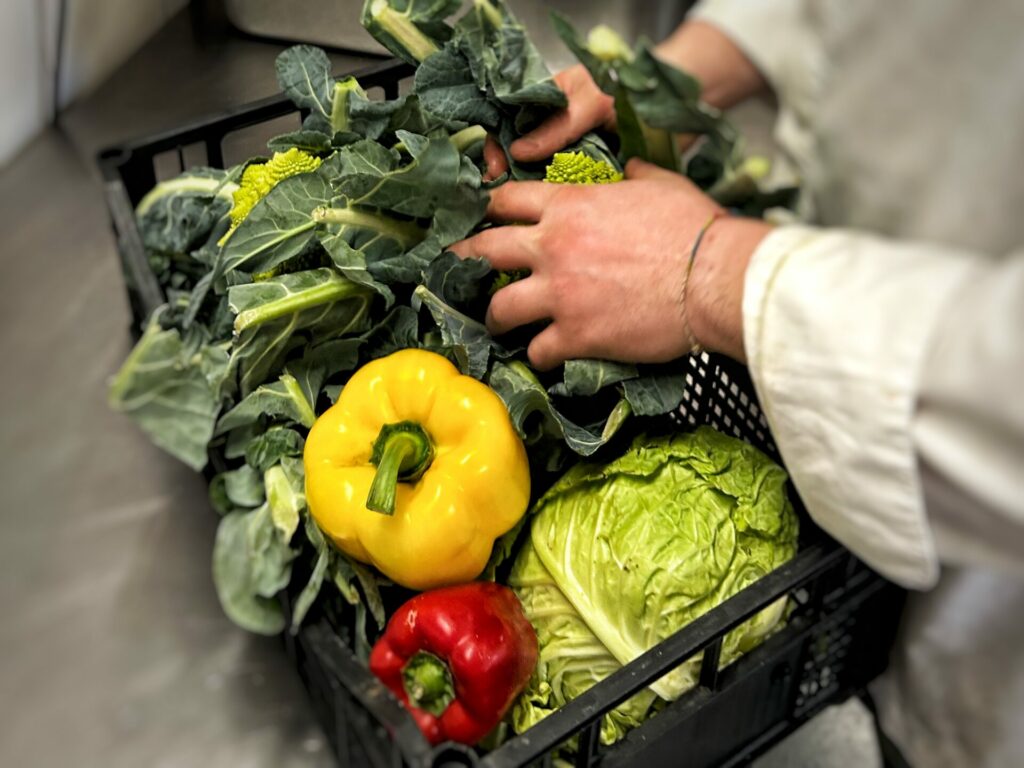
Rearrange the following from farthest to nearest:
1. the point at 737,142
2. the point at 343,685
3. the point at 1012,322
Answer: the point at 737,142 < the point at 343,685 < the point at 1012,322

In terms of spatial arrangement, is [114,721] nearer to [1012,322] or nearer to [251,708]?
[251,708]

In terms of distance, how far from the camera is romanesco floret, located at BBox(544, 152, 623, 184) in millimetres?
658

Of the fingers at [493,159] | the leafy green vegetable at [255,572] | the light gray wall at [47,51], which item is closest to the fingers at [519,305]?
the fingers at [493,159]

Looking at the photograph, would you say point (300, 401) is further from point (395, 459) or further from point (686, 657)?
point (686, 657)

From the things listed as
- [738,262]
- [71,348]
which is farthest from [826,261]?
[71,348]

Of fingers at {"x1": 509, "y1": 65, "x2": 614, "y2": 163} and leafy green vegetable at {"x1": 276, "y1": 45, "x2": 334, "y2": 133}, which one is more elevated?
leafy green vegetable at {"x1": 276, "y1": 45, "x2": 334, "y2": 133}

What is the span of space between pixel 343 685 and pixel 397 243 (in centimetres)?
30

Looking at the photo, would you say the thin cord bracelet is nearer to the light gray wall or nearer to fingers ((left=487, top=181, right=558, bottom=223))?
fingers ((left=487, top=181, right=558, bottom=223))

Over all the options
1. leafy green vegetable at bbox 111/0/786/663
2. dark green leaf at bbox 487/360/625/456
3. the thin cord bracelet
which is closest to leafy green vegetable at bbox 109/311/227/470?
leafy green vegetable at bbox 111/0/786/663

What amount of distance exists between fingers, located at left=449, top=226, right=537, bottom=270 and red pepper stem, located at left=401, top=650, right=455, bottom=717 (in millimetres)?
251

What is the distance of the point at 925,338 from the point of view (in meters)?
0.44

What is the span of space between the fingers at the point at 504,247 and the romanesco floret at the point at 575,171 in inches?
2.3

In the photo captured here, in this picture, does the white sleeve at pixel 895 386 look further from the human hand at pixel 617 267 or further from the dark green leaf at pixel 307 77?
the dark green leaf at pixel 307 77

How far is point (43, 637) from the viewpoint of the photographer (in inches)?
27.8
